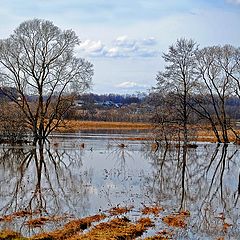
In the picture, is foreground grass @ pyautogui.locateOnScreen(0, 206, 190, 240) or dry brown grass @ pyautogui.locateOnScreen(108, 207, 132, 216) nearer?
foreground grass @ pyautogui.locateOnScreen(0, 206, 190, 240)

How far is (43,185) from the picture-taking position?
20.8 m

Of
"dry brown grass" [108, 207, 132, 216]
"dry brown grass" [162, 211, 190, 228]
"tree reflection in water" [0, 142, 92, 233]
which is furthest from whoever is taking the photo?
"tree reflection in water" [0, 142, 92, 233]

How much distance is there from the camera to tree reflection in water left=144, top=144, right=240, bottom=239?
14640 millimetres

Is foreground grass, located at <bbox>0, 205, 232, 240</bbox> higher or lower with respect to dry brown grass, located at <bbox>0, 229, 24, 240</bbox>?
lower

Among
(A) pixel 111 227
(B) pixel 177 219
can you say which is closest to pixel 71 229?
(A) pixel 111 227

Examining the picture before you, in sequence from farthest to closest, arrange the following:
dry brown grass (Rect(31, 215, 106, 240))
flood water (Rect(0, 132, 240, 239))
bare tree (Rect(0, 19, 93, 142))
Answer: bare tree (Rect(0, 19, 93, 142)), flood water (Rect(0, 132, 240, 239)), dry brown grass (Rect(31, 215, 106, 240))

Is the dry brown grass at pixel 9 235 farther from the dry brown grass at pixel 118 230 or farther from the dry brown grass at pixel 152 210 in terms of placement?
the dry brown grass at pixel 152 210

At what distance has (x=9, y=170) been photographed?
84.3 feet

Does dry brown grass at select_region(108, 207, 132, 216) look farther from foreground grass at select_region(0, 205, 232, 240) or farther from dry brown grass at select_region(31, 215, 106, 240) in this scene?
dry brown grass at select_region(31, 215, 106, 240)

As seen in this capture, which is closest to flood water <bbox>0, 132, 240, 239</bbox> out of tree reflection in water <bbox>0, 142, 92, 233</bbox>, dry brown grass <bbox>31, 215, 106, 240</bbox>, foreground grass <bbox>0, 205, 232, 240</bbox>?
tree reflection in water <bbox>0, 142, 92, 233</bbox>

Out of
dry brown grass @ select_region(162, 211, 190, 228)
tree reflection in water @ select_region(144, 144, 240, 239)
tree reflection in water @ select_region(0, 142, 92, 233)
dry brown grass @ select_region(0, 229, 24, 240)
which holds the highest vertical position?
dry brown grass @ select_region(0, 229, 24, 240)

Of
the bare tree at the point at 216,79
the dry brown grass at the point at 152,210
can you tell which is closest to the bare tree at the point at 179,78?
the bare tree at the point at 216,79

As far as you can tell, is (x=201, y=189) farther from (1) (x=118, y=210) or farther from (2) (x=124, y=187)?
(1) (x=118, y=210)

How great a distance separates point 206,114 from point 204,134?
46.1ft
